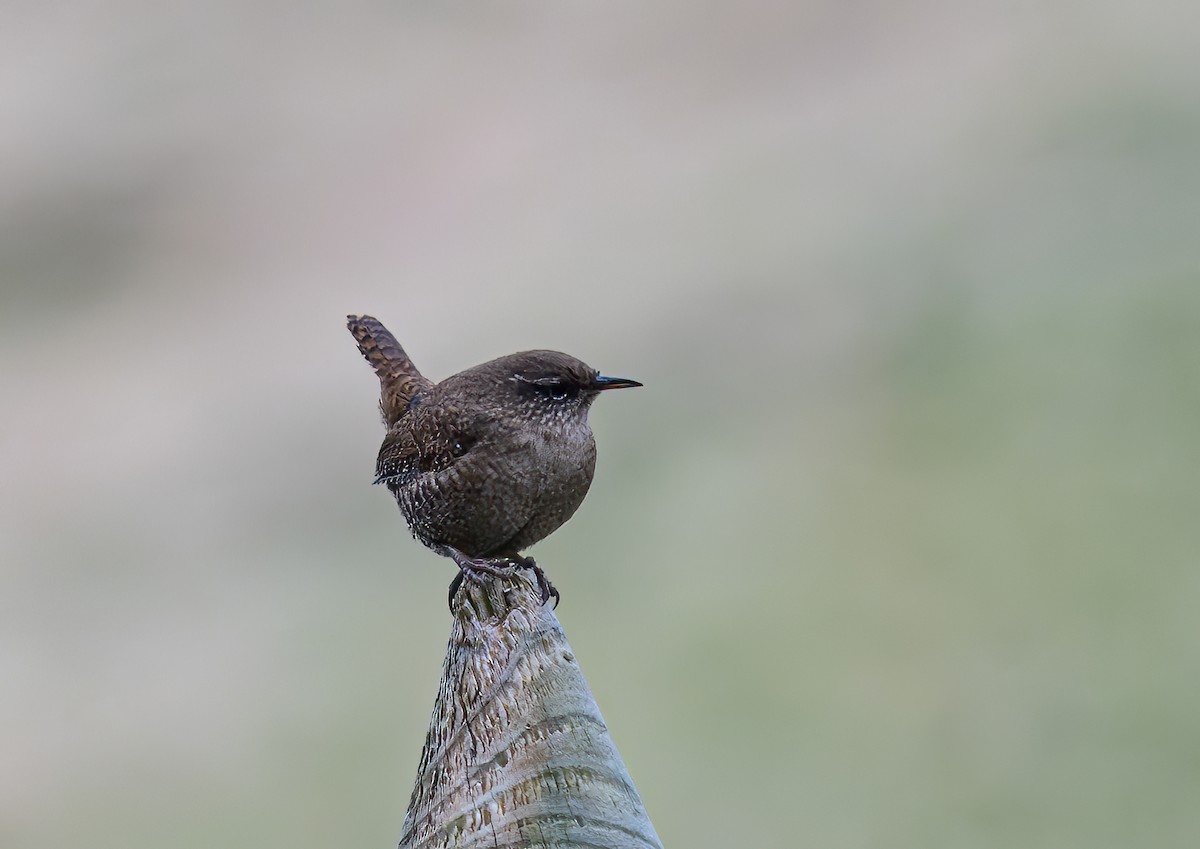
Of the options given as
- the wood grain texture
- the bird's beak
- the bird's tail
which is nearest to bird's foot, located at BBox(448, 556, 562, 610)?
the wood grain texture

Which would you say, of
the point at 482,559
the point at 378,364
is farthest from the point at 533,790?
the point at 378,364

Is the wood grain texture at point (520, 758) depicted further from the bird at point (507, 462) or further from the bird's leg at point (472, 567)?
the bird at point (507, 462)

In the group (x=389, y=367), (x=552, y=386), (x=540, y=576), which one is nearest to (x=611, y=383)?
(x=552, y=386)

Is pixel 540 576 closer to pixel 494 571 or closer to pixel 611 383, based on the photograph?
pixel 494 571

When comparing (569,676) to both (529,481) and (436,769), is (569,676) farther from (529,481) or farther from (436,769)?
(529,481)

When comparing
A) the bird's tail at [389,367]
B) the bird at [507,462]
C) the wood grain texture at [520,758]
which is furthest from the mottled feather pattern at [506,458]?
the bird's tail at [389,367]

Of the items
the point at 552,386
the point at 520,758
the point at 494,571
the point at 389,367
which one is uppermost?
the point at 389,367
